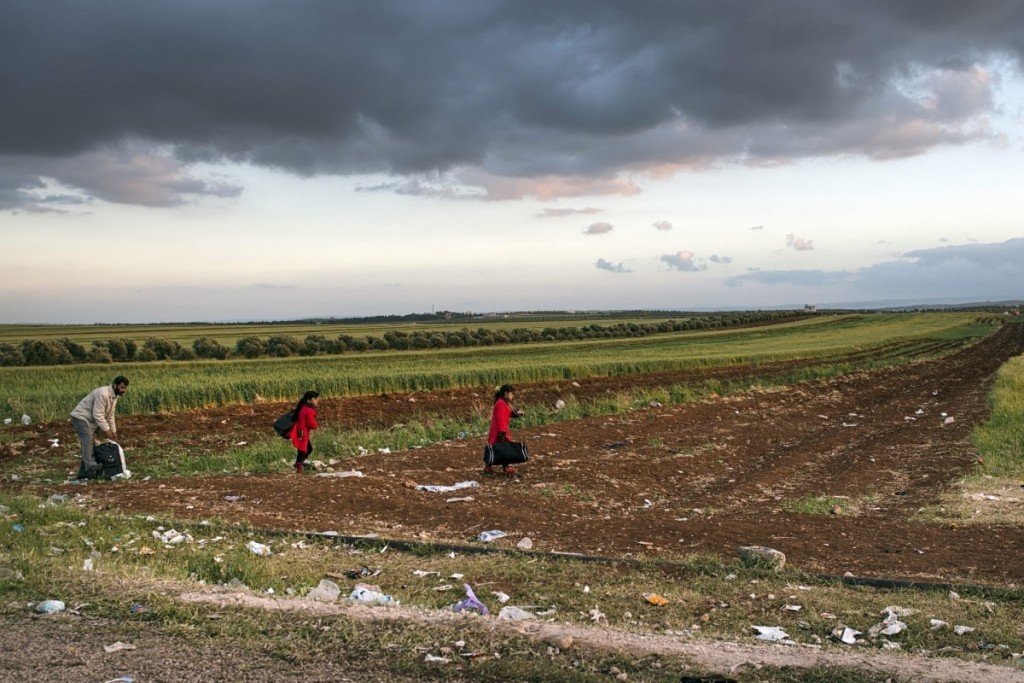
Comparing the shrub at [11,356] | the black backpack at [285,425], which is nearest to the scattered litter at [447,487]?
the black backpack at [285,425]

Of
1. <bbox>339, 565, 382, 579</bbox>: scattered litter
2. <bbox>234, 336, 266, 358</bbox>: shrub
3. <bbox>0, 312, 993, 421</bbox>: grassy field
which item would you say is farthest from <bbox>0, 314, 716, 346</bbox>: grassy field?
<bbox>339, 565, 382, 579</bbox>: scattered litter

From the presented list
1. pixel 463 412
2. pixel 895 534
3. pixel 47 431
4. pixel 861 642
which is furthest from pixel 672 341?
pixel 861 642

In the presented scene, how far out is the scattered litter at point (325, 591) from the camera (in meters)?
7.14

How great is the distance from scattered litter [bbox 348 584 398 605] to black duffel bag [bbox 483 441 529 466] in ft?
19.1

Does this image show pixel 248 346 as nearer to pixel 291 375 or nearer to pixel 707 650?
pixel 291 375

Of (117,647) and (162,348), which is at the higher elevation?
(162,348)

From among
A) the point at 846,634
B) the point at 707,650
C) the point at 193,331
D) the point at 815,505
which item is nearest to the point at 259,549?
the point at 707,650

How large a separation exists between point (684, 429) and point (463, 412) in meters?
6.66

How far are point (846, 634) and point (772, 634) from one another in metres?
0.57

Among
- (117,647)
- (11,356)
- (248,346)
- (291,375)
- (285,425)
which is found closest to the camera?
(117,647)

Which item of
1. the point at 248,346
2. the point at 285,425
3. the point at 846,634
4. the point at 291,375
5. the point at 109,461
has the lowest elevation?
the point at 846,634

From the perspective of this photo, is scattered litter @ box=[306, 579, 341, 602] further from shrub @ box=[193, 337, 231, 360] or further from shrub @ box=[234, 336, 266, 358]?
shrub @ box=[234, 336, 266, 358]

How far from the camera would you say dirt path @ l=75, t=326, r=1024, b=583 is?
947cm

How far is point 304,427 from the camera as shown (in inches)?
545
